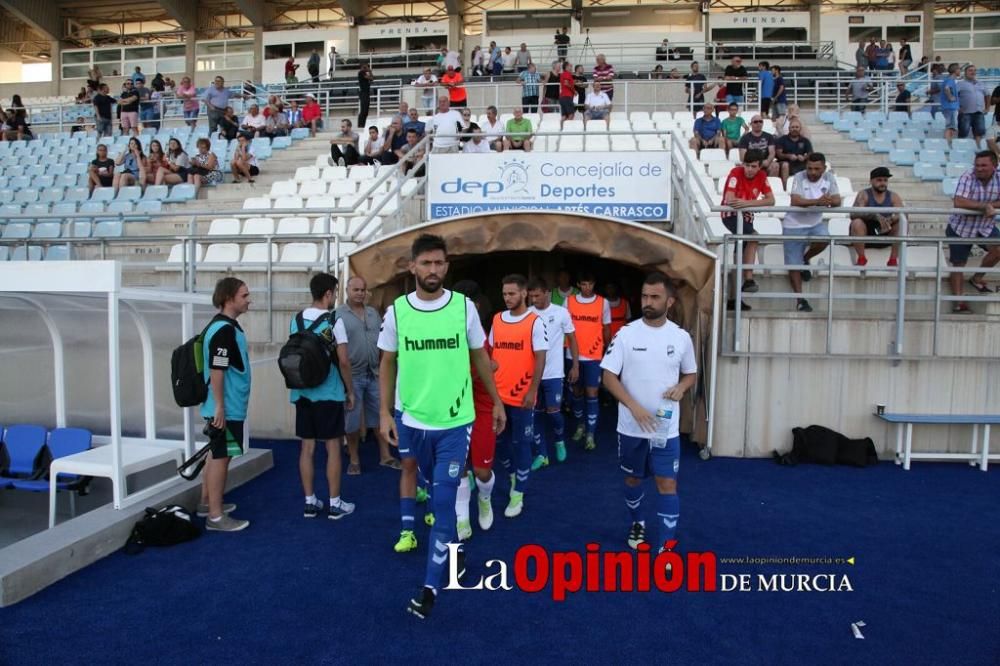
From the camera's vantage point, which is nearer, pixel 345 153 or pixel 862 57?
pixel 345 153

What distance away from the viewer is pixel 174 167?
14.2 meters

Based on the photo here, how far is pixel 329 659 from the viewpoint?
3.41 metres

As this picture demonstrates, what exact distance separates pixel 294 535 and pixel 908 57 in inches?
886

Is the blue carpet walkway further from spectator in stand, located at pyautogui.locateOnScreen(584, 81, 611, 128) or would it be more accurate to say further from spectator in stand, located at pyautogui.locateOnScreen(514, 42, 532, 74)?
spectator in stand, located at pyautogui.locateOnScreen(514, 42, 532, 74)

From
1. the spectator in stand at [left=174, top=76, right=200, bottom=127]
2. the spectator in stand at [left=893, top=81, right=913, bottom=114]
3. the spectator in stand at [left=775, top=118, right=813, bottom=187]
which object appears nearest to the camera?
the spectator in stand at [left=775, top=118, right=813, bottom=187]

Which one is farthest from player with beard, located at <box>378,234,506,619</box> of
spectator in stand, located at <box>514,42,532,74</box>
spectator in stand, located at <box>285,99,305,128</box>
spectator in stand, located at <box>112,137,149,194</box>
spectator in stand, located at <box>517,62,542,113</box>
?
spectator in stand, located at <box>514,42,532,74</box>

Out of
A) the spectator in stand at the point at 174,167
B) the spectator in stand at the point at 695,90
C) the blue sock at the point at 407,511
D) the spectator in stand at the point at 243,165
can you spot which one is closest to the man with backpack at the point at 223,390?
the blue sock at the point at 407,511

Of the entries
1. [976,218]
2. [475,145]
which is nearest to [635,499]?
Result: [976,218]

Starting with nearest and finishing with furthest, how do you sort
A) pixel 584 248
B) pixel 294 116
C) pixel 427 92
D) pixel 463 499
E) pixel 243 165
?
pixel 463 499 → pixel 584 248 → pixel 243 165 → pixel 427 92 → pixel 294 116

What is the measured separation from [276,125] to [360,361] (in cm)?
1237

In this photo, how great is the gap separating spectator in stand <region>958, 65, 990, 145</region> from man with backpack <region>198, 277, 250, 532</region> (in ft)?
47.3

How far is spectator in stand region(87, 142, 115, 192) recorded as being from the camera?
1418 centimetres

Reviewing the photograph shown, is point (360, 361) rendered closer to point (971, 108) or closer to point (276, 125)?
point (276, 125)

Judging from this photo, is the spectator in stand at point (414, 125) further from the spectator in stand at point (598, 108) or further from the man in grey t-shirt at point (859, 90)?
the man in grey t-shirt at point (859, 90)
